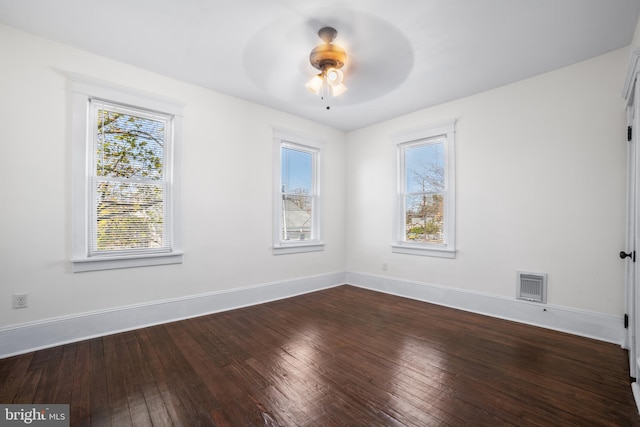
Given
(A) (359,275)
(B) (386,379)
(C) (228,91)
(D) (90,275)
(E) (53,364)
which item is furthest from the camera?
(A) (359,275)

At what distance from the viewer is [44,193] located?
2650mm

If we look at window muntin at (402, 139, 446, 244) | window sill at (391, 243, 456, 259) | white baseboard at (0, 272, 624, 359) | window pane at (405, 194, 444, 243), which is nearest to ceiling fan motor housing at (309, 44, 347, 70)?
window muntin at (402, 139, 446, 244)

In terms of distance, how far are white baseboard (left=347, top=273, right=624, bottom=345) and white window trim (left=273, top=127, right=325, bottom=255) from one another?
1258mm

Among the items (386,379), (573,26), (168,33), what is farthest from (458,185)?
(168,33)

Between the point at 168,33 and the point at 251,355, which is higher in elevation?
the point at 168,33

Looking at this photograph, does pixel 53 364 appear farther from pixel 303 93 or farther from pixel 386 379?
pixel 303 93

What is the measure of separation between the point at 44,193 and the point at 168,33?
183 cm

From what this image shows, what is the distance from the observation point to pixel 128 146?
10.2 feet

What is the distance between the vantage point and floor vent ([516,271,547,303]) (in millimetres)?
3170

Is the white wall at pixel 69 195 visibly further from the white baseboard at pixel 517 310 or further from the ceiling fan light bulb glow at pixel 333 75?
the ceiling fan light bulb glow at pixel 333 75

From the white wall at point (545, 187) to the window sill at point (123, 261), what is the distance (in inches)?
128

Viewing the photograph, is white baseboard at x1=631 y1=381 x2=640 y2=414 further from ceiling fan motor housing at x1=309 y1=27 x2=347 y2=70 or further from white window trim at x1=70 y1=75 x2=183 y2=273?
white window trim at x1=70 y1=75 x2=183 y2=273

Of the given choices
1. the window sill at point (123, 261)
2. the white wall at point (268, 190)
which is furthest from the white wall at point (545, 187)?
the window sill at point (123, 261)

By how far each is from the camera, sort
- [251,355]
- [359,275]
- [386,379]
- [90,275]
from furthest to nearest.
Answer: [359,275]
[90,275]
[251,355]
[386,379]
